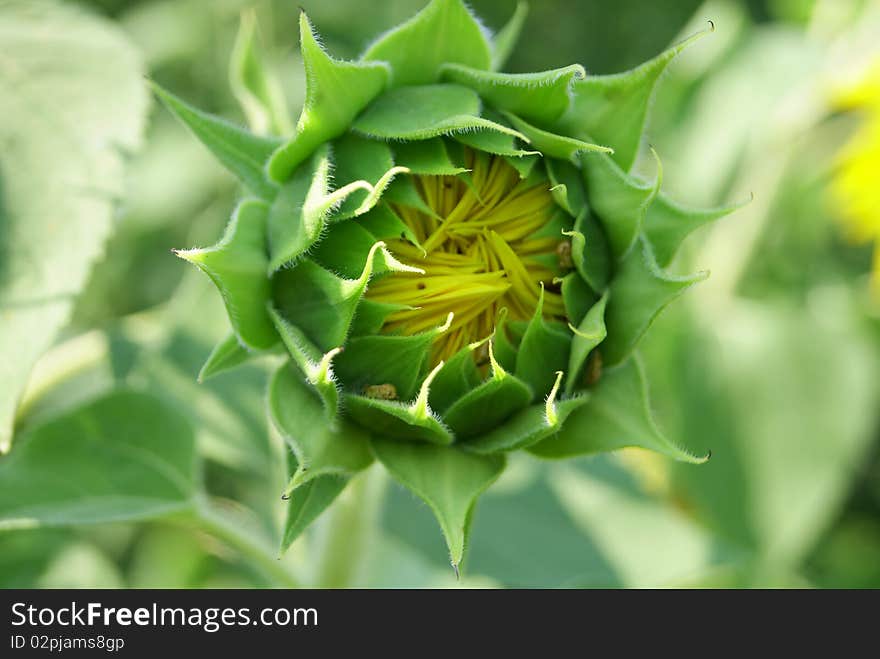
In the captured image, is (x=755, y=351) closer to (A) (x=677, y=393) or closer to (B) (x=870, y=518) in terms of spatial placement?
(A) (x=677, y=393)

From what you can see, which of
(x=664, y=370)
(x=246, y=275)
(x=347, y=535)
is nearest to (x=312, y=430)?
(x=246, y=275)

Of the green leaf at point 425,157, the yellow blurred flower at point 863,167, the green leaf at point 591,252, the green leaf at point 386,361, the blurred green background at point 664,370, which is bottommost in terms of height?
the blurred green background at point 664,370

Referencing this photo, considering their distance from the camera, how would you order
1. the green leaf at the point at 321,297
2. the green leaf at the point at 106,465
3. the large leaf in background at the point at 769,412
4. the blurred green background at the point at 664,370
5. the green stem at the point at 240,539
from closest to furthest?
the green leaf at the point at 321,297, the green leaf at the point at 106,465, the green stem at the point at 240,539, the blurred green background at the point at 664,370, the large leaf in background at the point at 769,412

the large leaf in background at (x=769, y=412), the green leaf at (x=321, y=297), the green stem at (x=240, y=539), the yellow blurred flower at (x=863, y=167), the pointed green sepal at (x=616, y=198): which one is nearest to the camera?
the green leaf at (x=321, y=297)

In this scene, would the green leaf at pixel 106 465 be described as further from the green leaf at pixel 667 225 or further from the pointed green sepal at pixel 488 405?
the green leaf at pixel 667 225

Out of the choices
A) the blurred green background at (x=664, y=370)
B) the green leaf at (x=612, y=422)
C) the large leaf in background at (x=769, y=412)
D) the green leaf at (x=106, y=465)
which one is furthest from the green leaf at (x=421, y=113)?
the large leaf in background at (x=769, y=412)

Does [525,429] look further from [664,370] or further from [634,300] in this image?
[664,370]

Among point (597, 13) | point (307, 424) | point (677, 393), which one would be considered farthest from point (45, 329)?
point (597, 13)
